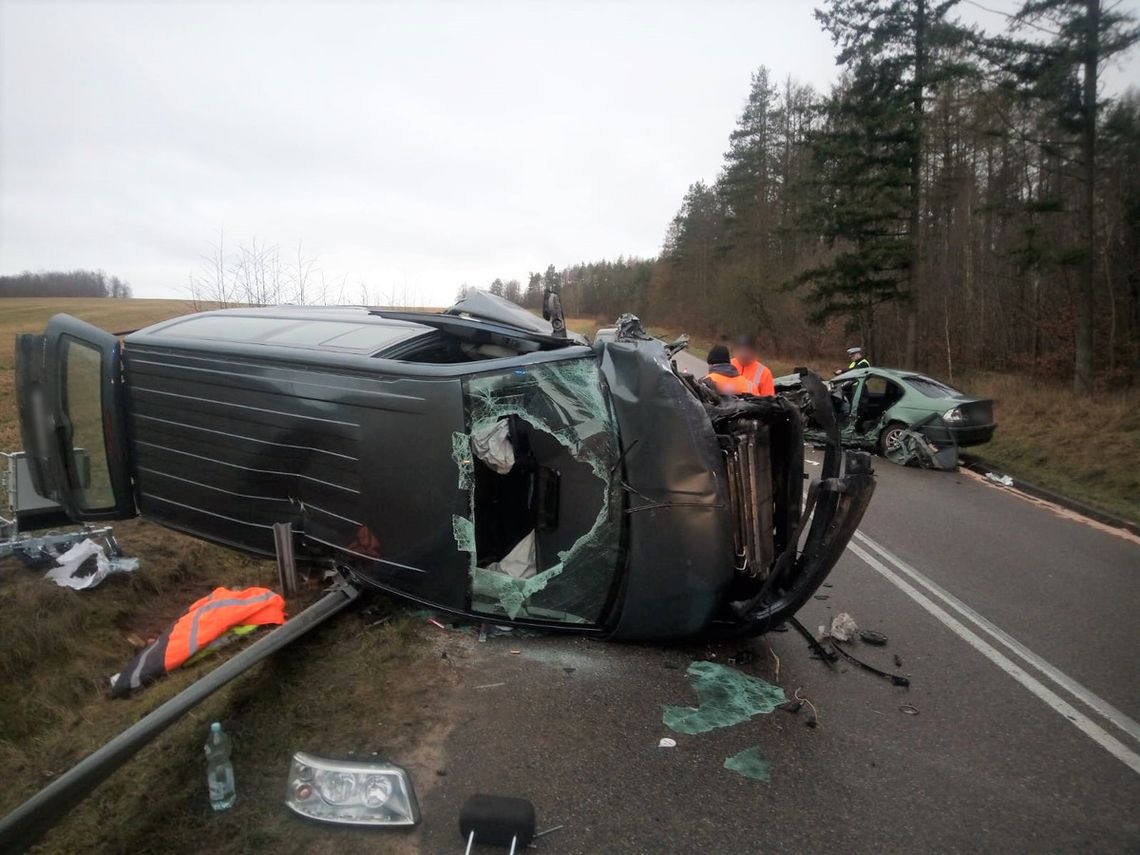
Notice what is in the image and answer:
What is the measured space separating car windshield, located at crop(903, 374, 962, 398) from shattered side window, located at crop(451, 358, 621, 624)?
923cm

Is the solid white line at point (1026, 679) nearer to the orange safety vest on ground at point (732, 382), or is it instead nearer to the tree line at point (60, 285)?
the orange safety vest on ground at point (732, 382)

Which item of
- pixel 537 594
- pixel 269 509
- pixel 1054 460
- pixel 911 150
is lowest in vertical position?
pixel 1054 460

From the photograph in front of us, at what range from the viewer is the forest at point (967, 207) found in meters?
14.1

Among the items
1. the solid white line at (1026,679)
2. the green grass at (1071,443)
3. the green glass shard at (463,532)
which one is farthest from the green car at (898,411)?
the green glass shard at (463,532)

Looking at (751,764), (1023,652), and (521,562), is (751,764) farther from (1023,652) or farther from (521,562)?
(1023,652)

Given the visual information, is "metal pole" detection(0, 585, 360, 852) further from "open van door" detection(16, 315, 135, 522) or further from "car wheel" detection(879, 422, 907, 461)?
"car wheel" detection(879, 422, 907, 461)

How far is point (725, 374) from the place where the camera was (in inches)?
274

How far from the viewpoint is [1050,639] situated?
15.0 ft

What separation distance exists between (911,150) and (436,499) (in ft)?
65.4

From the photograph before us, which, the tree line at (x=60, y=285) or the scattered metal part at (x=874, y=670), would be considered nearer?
the scattered metal part at (x=874, y=670)

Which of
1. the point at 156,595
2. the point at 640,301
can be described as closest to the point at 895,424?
the point at 156,595

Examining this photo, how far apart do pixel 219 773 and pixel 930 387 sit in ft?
37.2

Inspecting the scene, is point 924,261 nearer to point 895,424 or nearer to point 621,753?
point 895,424

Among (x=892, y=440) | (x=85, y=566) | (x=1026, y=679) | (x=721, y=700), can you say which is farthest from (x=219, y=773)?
(x=892, y=440)
